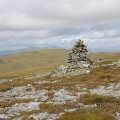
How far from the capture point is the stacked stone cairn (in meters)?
80.6

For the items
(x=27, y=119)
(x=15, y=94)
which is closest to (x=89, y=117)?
(x=27, y=119)

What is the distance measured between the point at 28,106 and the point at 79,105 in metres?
4.83

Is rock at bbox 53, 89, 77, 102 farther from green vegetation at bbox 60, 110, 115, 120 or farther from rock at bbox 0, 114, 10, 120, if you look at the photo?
green vegetation at bbox 60, 110, 115, 120

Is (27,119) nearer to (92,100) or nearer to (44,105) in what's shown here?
(44,105)

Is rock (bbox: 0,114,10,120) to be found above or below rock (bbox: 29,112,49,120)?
below

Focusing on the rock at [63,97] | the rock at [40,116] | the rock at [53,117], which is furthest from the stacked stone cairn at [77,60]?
the rock at [53,117]

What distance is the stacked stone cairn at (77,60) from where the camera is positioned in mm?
80569

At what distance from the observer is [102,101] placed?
31109 millimetres

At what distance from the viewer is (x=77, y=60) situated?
276 feet

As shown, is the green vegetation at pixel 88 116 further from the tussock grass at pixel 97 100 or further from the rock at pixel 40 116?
the tussock grass at pixel 97 100

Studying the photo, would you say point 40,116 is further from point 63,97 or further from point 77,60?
point 77,60

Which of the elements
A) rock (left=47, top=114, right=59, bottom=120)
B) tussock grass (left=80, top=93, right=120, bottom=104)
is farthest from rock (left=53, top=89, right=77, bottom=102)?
rock (left=47, top=114, right=59, bottom=120)

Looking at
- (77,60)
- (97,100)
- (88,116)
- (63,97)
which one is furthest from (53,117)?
(77,60)

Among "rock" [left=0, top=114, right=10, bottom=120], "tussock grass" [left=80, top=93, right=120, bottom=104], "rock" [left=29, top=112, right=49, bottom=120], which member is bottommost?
"rock" [left=0, top=114, right=10, bottom=120]
